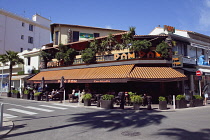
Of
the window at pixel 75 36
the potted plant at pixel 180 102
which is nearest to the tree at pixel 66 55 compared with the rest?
the window at pixel 75 36

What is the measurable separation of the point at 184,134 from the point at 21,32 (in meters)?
46.9

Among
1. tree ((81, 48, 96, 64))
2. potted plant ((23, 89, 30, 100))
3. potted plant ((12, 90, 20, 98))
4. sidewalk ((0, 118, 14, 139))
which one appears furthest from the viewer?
potted plant ((12, 90, 20, 98))

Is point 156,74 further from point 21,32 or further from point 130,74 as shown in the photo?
point 21,32

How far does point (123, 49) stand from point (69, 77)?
6.87 metres

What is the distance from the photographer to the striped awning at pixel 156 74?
1609 centimetres

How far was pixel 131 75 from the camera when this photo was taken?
16344 mm

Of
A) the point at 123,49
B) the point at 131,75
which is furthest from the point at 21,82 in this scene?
the point at 131,75

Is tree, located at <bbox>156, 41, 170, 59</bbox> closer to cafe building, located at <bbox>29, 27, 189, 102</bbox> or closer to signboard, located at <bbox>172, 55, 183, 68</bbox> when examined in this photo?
cafe building, located at <bbox>29, 27, 189, 102</bbox>

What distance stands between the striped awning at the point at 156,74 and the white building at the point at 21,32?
119ft

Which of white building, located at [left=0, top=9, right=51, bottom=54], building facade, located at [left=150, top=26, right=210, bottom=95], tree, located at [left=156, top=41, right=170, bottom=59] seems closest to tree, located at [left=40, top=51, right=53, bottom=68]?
tree, located at [left=156, top=41, right=170, bottom=59]

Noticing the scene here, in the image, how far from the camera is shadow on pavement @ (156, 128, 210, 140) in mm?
6387

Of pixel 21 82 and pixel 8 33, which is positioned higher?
pixel 8 33

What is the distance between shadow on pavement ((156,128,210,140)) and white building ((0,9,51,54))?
4356cm

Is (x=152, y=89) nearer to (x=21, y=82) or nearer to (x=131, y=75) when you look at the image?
(x=131, y=75)
